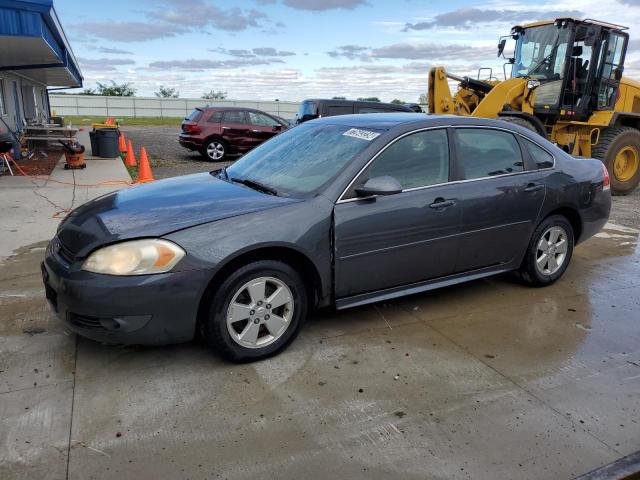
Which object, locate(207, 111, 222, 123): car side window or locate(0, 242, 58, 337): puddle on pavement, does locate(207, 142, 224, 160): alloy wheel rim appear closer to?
locate(207, 111, 222, 123): car side window

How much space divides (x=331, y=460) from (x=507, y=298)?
8.98 ft

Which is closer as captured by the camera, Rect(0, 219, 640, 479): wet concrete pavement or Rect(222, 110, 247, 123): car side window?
Rect(0, 219, 640, 479): wet concrete pavement

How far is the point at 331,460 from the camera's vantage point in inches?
101

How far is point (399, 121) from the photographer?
414cm

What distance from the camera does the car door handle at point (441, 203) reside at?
3955 mm

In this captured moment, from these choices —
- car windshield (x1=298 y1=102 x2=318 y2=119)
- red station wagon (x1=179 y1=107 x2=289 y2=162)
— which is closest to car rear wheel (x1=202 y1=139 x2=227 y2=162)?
red station wagon (x1=179 y1=107 x2=289 y2=162)

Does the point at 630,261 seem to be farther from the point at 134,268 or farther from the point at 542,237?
the point at 134,268

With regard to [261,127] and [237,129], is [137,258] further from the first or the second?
[261,127]

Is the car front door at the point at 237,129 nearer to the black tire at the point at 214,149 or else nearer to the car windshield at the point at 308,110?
the black tire at the point at 214,149

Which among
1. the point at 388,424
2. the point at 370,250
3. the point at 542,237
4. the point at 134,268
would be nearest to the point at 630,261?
the point at 542,237

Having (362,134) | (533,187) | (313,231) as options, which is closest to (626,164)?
(533,187)

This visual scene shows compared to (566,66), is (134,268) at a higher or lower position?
lower

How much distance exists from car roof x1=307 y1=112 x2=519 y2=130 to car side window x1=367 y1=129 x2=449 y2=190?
0.10m

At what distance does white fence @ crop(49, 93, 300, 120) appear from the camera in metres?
49.5
